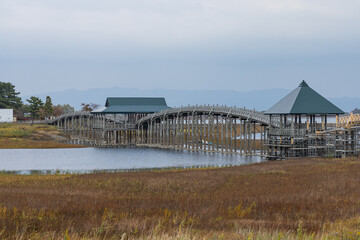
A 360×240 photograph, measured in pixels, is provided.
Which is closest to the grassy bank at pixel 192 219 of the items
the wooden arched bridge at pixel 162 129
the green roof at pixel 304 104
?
the green roof at pixel 304 104

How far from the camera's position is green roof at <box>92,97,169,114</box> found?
334 feet

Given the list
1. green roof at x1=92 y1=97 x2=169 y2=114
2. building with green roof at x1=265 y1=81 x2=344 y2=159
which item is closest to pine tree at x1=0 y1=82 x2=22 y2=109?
green roof at x1=92 y1=97 x2=169 y2=114

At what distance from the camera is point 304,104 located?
56062 millimetres

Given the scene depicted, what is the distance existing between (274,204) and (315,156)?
134ft

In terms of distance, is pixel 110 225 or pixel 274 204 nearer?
pixel 110 225

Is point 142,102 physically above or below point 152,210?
above

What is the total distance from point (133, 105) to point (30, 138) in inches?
913

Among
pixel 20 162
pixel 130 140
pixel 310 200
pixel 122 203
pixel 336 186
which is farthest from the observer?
pixel 130 140

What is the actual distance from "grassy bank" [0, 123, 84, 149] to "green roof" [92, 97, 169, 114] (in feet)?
45.4

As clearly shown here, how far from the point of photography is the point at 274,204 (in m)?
15.6

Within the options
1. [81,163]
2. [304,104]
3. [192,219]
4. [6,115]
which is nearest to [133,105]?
[81,163]

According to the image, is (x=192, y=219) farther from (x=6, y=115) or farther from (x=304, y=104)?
(x=6, y=115)

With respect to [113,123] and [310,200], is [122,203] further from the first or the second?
[113,123]

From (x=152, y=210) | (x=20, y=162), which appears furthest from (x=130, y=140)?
(x=152, y=210)
